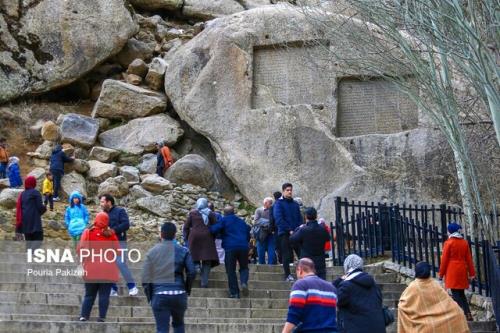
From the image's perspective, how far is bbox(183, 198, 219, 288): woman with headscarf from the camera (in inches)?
634

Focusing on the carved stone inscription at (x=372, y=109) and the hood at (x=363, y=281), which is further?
the carved stone inscription at (x=372, y=109)

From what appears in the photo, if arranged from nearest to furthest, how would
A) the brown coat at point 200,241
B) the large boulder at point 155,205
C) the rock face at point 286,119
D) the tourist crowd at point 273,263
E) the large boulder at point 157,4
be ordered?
1. the tourist crowd at point 273,263
2. the brown coat at point 200,241
3. the large boulder at point 155,205
4. the rock face at point 286,119
5. the large boulder at point 157,4

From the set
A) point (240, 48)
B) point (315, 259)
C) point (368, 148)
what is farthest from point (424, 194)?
point (315, 259)

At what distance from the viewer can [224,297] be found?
16.0 metres

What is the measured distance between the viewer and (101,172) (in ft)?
83.7

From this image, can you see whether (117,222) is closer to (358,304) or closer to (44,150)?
(358,304)

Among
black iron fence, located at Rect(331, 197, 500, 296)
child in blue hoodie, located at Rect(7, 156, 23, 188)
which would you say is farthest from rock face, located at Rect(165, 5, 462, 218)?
child in blue hoodie, located at Rect(7, 156, 23, 188)

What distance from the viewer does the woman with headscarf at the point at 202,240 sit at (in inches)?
634

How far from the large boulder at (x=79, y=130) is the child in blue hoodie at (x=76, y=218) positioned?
33.0ft

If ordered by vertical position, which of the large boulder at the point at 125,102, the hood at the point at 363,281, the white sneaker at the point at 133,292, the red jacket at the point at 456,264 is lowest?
the hood at the point at 363,281

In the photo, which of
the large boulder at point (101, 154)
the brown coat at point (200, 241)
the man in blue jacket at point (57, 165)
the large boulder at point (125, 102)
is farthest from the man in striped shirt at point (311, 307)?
the large boulder at point (125, 102)

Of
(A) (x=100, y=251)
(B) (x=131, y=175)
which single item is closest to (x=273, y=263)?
(A) (x=100, y=251)

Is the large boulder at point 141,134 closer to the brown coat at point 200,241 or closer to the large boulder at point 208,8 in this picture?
the large boulder at point 208,8

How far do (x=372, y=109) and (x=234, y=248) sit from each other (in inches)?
437
